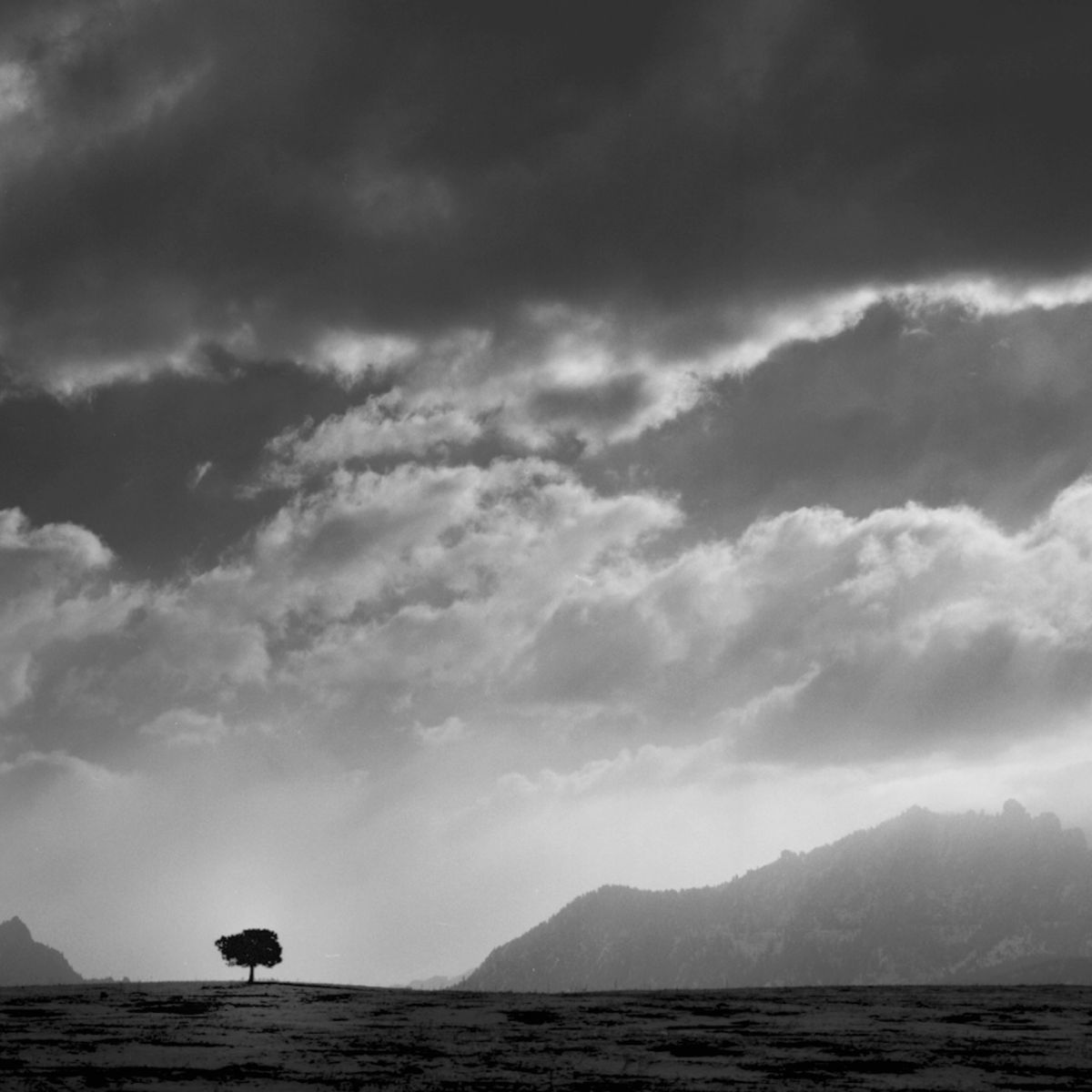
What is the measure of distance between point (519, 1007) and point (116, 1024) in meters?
29.4

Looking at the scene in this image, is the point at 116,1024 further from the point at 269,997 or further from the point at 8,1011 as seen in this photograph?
the point at 269,997

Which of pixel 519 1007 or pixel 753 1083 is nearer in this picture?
pixel 753 1083

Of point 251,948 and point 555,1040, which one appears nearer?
point 555,1040

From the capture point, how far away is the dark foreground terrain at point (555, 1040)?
47.1 metres

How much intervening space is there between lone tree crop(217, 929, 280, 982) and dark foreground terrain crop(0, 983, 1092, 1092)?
6361 centimetres

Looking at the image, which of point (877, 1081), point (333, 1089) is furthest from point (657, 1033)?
point (333, 1089)

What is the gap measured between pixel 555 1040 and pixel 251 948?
370 ft

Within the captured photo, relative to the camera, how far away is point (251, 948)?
162875mm

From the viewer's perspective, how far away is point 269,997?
325 ft

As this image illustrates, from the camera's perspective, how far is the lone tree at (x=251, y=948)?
163 m

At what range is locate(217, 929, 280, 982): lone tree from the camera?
163m

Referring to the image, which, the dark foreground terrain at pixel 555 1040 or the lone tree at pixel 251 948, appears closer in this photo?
the dark foreground terrain at pixel 555 1040

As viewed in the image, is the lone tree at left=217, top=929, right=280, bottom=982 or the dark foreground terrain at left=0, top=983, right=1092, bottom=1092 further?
the lone tree at left=217, top=929, right=280, bottom=982

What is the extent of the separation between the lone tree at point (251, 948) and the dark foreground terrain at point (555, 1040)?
6361 centimetres
